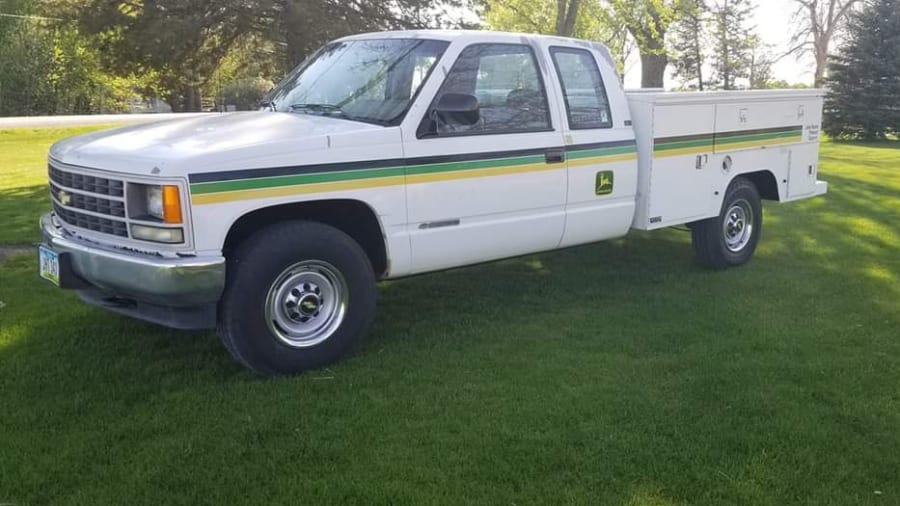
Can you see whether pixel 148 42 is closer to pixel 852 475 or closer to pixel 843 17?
pixel 852 475

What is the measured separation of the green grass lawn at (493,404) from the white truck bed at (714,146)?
2.54 feet

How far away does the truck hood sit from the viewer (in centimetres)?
420

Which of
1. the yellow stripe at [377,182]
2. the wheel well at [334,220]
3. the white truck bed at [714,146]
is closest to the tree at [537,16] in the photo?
the white truck bed at [714,146]

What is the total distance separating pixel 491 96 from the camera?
18.1ft

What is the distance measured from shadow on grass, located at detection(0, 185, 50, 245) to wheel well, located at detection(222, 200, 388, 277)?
4679mm

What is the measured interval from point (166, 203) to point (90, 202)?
69cm

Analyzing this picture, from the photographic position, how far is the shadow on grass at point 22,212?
8453mm

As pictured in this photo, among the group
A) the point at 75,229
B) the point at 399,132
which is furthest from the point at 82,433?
the point at 399,132

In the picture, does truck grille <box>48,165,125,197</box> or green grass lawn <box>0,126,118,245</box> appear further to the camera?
green grass lawn <box>0,126,118,245</box>

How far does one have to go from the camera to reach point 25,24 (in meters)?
37.0

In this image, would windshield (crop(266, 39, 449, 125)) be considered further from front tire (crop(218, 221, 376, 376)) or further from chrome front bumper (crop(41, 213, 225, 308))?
chrome front bumper (crop(41, 213, 225, 308))

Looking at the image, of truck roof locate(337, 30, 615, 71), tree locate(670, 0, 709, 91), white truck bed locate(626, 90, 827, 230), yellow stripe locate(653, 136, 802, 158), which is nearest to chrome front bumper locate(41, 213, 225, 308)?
truck roof locate(337, 30, 615, 71)

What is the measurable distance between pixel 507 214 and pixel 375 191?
1073mm

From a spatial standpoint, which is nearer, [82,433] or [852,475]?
[852,475]
